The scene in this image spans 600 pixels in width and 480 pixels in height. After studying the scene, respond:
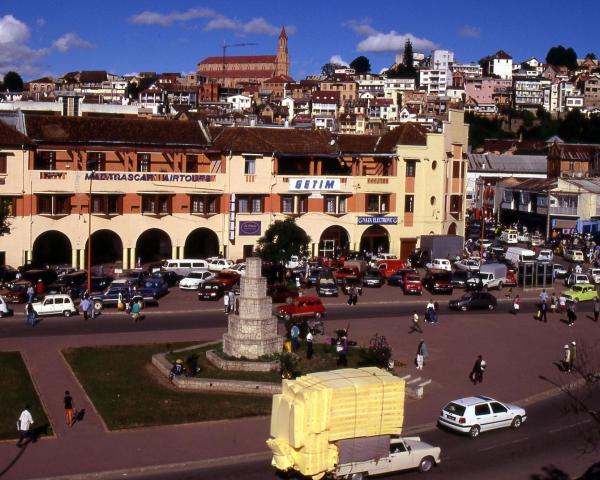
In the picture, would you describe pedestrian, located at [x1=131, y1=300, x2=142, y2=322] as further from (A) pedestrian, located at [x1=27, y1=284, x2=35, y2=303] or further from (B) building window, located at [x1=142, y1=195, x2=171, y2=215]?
(B) building window, located at [x1=142, y1=195, x2=171, y2=215]

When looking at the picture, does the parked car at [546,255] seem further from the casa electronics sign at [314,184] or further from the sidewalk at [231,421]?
the sidewalk at [231,421]

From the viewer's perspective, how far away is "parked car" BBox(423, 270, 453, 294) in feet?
161

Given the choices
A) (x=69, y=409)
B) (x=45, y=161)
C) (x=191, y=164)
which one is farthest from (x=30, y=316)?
(x=191, y=164)

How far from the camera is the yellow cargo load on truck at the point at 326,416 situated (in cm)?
1952

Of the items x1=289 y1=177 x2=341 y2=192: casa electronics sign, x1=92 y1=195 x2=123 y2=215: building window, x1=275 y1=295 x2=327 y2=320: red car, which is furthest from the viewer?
x1=289 y1=177 x2=341 y2=192: casa electronics sign

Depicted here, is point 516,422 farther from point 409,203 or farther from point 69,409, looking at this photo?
point 409,203

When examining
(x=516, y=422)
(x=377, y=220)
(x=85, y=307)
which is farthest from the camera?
(x=377, y=220)

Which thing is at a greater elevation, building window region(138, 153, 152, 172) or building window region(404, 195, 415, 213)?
building window region(138, 153, 152, 172)

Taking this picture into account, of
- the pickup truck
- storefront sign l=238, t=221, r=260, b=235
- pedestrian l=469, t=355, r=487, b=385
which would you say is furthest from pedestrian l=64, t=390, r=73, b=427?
storefront sign l=238, t=221, r=260, b=235

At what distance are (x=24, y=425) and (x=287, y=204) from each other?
36.8 metres

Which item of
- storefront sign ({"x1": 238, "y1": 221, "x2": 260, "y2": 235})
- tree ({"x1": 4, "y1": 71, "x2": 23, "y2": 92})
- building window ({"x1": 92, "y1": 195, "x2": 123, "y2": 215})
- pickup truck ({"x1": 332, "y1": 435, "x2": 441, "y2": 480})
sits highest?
tree ({"x1": 4, "y1": 71, "x2": 23, "y2": 92})

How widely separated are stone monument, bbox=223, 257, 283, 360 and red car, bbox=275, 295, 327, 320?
871cm

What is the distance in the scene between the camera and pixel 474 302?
44.7 metres

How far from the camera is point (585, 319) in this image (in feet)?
140
